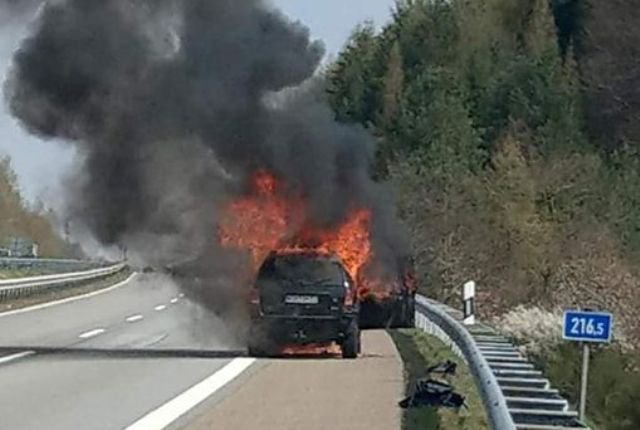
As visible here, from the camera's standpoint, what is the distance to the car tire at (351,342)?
2577cm

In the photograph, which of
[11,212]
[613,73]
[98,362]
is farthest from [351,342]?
[11,212]

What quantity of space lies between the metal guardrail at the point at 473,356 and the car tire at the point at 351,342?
1.33 meters

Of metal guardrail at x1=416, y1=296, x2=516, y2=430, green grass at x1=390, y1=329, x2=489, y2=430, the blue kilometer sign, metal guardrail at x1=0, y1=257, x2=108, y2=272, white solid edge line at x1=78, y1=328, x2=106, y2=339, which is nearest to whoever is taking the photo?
metal guardrail at x1=416, y1=296, x2=516, y2=430

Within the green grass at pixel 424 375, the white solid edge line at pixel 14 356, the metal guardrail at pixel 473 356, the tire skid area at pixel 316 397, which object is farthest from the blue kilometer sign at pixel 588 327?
the white solid edge line at pixel 14 356

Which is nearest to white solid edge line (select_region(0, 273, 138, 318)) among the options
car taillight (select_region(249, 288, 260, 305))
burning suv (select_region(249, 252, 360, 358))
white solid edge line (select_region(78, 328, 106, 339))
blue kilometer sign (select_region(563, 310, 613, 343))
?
white solid edge line (select_region(78, 328, 106, 339))

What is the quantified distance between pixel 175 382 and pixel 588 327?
5.63 metres

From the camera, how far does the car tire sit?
25766 mm

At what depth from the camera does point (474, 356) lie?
17.7 metres

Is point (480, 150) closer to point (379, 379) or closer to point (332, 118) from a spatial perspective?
point (332, 118)

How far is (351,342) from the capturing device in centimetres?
2586

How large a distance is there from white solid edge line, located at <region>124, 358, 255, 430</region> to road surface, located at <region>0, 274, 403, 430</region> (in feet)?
0.04

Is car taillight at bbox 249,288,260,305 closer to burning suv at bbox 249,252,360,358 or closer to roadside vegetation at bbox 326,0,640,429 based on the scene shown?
burning suv at bbox 249,252,360,358

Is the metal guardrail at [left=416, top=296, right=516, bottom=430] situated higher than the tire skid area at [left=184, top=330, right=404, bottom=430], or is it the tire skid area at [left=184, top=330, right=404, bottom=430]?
the metal guardrail at [left=416, top=296, right=516, bottom=430]

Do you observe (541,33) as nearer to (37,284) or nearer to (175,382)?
(37,284)
